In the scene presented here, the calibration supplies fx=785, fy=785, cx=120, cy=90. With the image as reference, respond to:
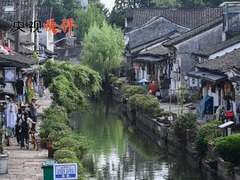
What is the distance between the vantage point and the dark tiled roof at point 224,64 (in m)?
39.3

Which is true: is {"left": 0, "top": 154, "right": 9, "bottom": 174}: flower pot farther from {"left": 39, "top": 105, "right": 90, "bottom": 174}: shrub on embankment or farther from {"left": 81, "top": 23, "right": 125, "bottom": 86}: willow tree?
{"left": 81, "top": 23, "right": 125, "bottom": 86}: willow tree

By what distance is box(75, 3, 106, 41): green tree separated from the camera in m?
105

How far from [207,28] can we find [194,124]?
20.7 meters

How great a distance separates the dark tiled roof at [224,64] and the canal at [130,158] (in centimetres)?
485

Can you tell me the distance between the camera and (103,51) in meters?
78.1

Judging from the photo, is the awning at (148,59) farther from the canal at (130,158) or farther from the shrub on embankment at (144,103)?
the canal at (130,158)

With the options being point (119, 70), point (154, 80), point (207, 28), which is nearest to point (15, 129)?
point (207, 28)

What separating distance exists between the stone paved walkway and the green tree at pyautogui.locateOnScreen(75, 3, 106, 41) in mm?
72889

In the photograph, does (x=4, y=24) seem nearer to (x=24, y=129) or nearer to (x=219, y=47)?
(x=24, y=129)

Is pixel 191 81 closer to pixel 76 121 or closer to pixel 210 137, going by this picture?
pixel 76 121

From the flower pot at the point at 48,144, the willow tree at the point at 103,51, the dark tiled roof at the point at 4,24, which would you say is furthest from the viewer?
the willow tree at the point at 103,51

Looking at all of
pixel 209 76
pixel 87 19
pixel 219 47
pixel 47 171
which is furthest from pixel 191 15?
pixel 47 171

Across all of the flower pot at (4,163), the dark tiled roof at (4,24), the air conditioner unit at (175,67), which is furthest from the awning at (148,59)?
the flower pot at (4,163)

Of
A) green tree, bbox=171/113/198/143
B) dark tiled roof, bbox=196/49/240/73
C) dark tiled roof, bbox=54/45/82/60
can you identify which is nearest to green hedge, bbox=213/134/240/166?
green tree, bbox=171/113/198/143
